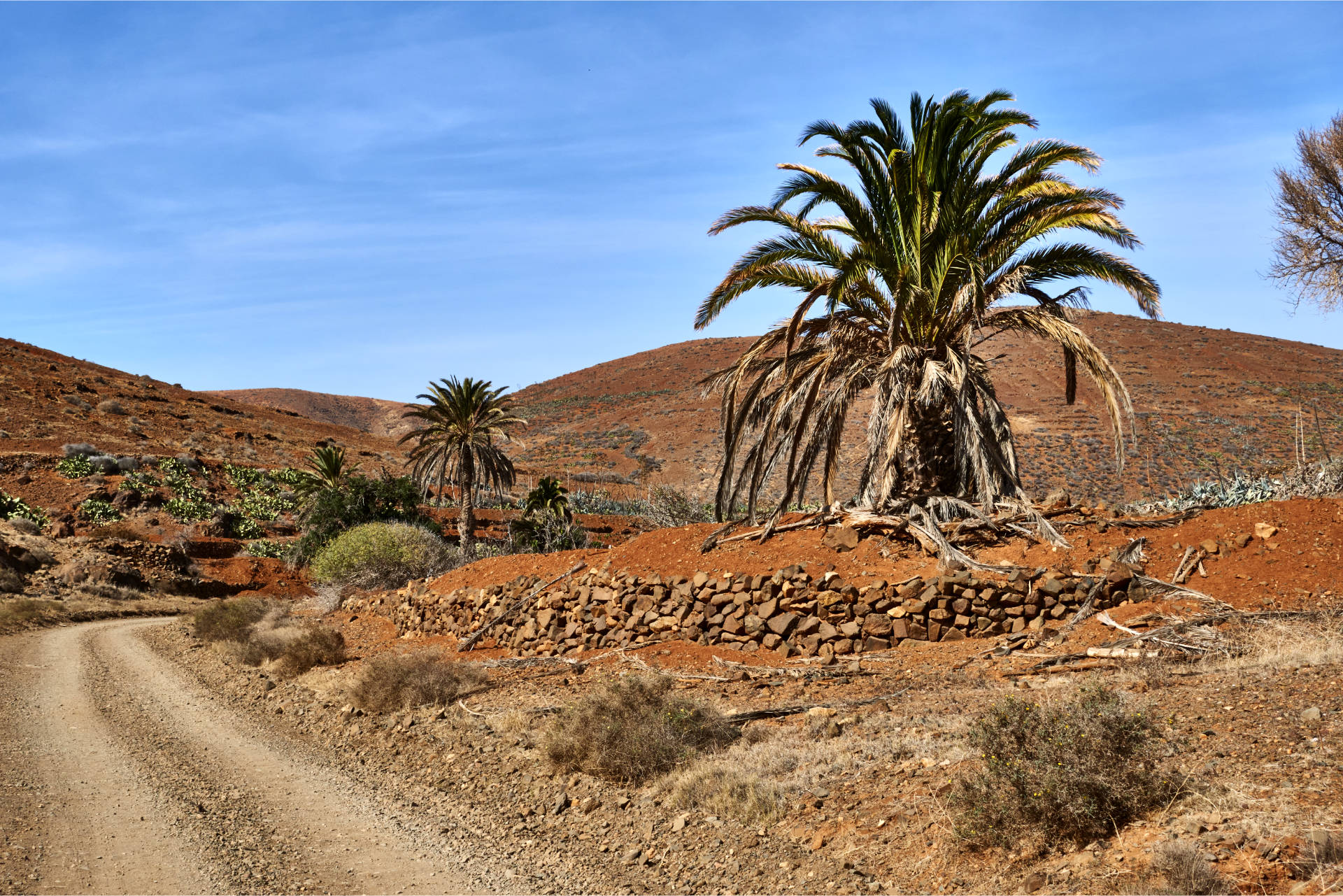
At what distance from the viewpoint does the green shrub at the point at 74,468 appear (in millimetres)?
40594

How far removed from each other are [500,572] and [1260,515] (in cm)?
1315

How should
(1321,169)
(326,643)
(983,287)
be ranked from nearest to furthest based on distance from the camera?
(983,287) → (326,643) → (1321,169)

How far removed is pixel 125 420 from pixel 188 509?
18.2 m

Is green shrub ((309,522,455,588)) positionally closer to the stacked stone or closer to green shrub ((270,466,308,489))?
the stacked stone

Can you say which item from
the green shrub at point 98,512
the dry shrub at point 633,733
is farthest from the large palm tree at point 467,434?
the dry shrub at point 633,733

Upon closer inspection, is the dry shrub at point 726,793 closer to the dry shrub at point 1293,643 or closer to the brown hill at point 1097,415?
the dry shrub at point 1293,643

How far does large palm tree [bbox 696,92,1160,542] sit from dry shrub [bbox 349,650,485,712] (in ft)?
16.5

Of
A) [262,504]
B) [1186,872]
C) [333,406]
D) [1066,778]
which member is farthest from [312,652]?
[333,406]

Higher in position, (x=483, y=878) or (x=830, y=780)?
(x=830, y=780)

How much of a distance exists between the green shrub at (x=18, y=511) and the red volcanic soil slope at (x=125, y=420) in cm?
701

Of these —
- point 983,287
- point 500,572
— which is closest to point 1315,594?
point 983,287

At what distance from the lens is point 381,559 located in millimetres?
24703

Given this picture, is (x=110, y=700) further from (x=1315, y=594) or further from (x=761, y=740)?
(x=1315, y=594)

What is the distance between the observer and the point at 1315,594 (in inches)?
400
